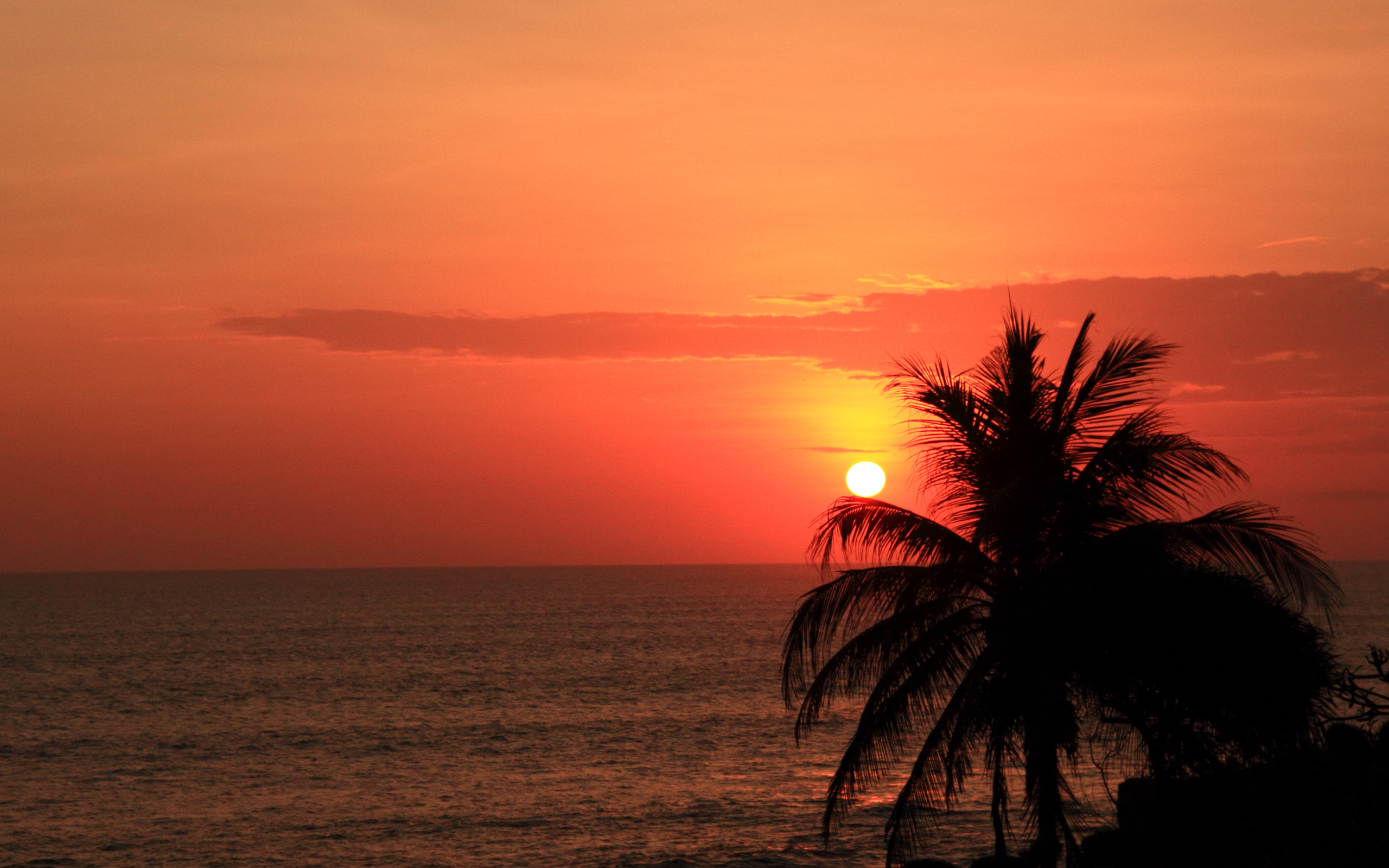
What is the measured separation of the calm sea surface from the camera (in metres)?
33.5

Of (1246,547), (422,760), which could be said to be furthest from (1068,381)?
(422,760)

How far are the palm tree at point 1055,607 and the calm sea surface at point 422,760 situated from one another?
53.0 feet

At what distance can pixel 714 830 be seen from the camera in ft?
114

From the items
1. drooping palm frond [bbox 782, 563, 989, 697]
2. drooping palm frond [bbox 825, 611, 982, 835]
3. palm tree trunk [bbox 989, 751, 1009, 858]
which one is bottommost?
palm tree trunk [bbox 989, 751, 1009, 858]

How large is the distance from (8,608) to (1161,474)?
21244 centimetres

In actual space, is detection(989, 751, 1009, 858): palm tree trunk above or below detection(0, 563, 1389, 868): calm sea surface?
above

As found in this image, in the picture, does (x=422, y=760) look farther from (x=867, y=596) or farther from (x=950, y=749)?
(x=950, y=749)

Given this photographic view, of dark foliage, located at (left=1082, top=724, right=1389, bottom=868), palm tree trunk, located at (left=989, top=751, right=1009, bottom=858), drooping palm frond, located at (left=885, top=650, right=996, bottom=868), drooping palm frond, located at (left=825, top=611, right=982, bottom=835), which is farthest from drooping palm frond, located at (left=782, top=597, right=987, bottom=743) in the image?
dark foliage, located at (left=1082, top=724, right=1389, bottom=868)

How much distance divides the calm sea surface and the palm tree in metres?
16.2

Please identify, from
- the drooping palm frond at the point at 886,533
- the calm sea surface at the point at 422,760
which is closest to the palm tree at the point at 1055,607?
the drooping palm frond at the point at 886,533

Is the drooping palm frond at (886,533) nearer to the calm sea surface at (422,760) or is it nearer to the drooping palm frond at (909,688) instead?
the drooping palm frond at (909,688)

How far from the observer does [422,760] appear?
48938 millimetres

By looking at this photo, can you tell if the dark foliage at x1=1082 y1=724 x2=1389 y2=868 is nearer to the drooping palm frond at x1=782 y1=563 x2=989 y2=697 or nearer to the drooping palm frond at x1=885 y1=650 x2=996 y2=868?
the drooping palm frond at x1=885 y1=650 x2=996 y2=868

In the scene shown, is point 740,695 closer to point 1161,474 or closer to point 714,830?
point 714,830
